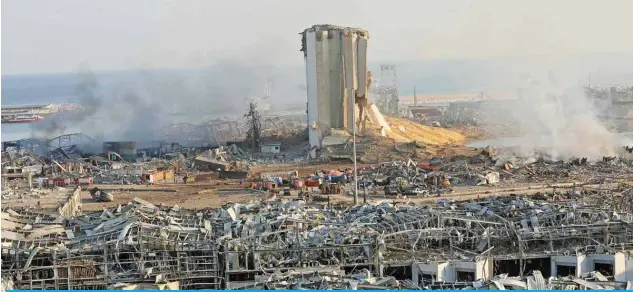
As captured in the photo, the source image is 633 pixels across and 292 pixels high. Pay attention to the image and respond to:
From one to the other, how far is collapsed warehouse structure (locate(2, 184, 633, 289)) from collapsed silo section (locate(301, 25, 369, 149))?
16470 mm

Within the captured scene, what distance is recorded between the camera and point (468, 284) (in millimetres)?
10445

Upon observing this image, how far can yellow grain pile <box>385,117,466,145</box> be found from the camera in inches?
1321

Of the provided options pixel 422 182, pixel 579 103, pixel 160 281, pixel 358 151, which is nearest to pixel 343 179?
pixel 422 182

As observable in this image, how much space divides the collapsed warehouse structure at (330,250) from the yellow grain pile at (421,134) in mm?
17996

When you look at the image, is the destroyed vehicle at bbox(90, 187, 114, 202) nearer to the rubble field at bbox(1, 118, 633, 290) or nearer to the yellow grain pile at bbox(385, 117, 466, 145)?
the rubble field at bbox(1, 118, 633, 290)

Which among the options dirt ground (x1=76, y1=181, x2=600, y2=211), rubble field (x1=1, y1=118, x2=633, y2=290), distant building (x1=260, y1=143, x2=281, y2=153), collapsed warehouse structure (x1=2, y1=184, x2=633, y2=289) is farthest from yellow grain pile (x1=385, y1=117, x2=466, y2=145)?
collapsed warehouse structure (x1=2, y1=184, x2=633, y2=289)

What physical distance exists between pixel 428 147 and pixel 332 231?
696 inches

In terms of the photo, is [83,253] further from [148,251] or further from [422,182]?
[422,182]

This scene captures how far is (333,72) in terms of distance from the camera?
31297 millimetres

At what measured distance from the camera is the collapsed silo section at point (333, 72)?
102 feet

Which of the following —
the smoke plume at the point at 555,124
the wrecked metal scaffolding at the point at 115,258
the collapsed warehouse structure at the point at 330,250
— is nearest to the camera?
the collapsed warehouse structure at the point at 330,250

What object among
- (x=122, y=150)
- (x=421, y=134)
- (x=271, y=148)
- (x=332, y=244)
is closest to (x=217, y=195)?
(x=271, y=148)

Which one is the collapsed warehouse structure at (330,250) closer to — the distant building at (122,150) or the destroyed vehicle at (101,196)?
the destroyed vehicle at (101,196)

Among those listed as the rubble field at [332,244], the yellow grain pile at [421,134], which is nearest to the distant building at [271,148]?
the yellow grain pile at [421,134]
